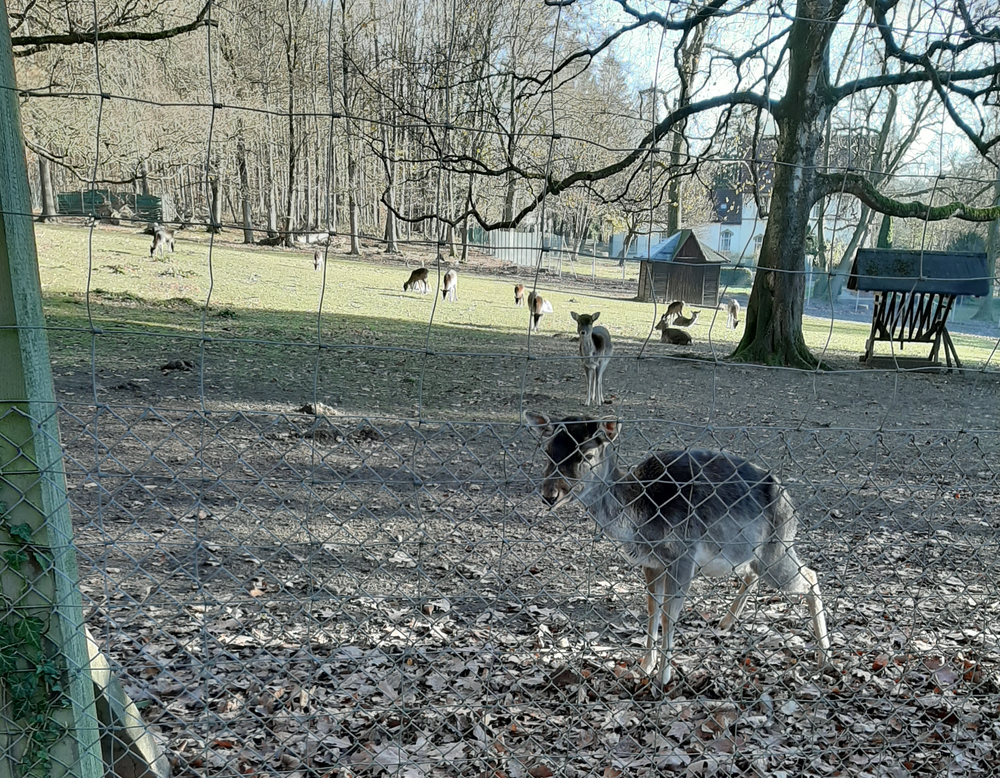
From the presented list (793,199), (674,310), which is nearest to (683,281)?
(674,310)

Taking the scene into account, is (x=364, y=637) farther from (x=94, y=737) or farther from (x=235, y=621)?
(x=94, y=737)

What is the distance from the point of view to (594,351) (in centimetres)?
1202

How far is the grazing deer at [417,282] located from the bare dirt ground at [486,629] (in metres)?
14.5

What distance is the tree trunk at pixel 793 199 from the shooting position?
11477 millimetres

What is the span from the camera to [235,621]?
385 cm

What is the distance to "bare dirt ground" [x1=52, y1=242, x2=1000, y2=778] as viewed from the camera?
2986mm

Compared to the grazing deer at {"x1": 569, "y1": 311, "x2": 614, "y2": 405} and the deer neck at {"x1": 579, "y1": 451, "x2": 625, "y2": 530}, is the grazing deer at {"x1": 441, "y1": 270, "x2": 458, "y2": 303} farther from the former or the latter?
the deer neck at {"x1": 579, "y1": 451, "x2": 625, "y2": 530}

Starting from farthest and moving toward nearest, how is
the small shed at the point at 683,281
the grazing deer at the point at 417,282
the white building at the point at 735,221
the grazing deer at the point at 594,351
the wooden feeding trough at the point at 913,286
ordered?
the small shed at the point at 683,281
the grazing deer at the point at 417,282
the wooden feeding trough at the point at 913,286
the grazing deer at the point at 594,351
the white building at the point at 735,221

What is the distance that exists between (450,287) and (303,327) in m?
5.89

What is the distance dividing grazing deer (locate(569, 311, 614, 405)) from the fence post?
25.5ft

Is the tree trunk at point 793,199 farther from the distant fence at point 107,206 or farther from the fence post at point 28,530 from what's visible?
the fence post at point 28,530

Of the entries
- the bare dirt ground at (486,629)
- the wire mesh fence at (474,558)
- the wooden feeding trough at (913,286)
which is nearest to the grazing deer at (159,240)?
the wire mesh fence at (474,558)

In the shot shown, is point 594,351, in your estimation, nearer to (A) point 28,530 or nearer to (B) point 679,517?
(B) point 679,517

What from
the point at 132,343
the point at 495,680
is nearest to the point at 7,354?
the point at 495,680
